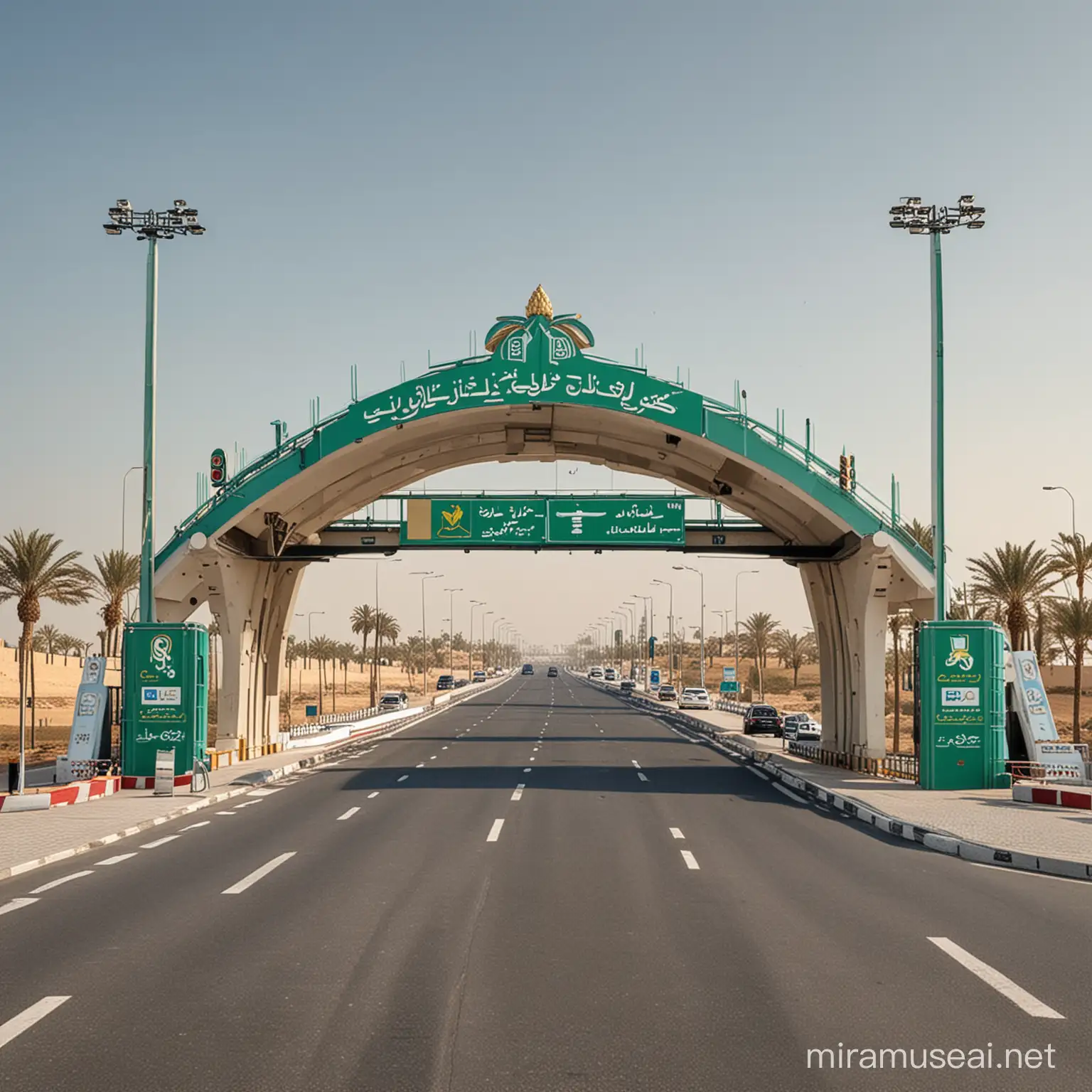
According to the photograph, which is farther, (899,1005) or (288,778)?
(288,778)

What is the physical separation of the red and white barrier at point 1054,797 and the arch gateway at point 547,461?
25.5 ft

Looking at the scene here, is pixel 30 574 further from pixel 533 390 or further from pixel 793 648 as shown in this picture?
pixel 793 648

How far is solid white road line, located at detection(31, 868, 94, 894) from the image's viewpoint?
14.3 m

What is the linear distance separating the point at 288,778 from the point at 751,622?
80.4 m

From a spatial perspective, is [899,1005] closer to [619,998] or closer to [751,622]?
[619,998]

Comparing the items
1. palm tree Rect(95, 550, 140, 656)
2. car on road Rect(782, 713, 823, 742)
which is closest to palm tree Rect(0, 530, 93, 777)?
palm tree Rect(95, 550, 140, 656)

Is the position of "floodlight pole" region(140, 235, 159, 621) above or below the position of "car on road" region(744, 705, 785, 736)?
above

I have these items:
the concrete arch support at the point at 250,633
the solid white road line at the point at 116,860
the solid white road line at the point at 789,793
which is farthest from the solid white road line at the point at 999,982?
the concrete arch support at the point at 250,633

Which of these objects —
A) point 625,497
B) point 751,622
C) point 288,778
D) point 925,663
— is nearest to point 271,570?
point 288,778

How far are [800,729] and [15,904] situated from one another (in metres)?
42.6

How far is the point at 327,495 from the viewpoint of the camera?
119 ft

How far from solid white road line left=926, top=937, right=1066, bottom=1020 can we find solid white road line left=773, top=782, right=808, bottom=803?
14.9 meters

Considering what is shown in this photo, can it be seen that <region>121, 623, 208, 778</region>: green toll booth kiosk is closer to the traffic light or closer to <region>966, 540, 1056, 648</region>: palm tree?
the traffic light

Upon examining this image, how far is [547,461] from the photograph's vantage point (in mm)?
38094
